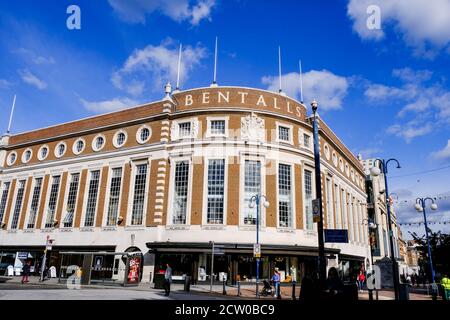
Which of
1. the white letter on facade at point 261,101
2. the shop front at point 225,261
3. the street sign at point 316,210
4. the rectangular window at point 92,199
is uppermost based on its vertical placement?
the white letter on facade at point 261,101

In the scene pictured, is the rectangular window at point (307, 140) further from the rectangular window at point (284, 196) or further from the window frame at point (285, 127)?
the rectangular window at point (284, 196)

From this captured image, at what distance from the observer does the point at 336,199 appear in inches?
1697

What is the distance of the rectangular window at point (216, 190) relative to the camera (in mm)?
31672

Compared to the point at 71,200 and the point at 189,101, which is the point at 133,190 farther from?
the point at 189,101

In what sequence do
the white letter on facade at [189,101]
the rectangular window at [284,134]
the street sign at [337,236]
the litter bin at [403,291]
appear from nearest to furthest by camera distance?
the street sign at [337,236], the litter bin at [403,291], the rectangular window at [284,134], the white letter on facade at [189,101]

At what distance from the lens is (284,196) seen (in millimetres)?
33625

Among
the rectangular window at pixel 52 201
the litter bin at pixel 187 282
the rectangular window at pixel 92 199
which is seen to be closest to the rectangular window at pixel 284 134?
the litter bin at pixel 187 282

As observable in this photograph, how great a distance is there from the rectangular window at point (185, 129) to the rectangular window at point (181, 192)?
2859 mm

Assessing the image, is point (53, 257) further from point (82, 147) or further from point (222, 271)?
point (222, 271)

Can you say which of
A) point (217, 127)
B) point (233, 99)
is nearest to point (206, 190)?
point (217, 127)

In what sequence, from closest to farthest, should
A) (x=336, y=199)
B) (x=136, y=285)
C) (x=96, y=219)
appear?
(x=136, y=285) → (x=96, y=219) → (x=336, y=199)

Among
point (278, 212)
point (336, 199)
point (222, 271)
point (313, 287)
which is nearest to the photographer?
point (313, 287)

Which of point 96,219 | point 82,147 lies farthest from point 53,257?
point 82,147
